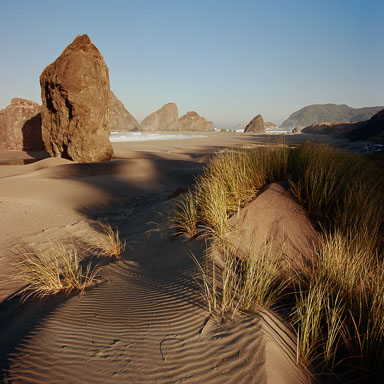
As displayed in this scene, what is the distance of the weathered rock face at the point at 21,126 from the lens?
14.7 m

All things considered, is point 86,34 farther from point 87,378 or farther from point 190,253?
point 87,378

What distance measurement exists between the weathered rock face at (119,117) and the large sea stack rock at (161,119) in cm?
703

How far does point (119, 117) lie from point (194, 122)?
23612 mm

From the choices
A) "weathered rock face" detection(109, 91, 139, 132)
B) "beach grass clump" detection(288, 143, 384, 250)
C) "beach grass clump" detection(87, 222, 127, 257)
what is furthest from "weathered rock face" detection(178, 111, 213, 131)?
"beach grass clump" detection(87, 222, 127, 257)

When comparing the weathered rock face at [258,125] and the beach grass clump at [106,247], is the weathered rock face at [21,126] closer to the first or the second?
the beach grass clump at [106,247]

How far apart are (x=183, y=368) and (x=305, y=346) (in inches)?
31.7

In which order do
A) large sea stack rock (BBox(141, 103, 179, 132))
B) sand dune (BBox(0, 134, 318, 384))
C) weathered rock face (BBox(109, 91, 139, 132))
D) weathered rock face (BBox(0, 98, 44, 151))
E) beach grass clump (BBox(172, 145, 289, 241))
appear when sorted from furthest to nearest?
large sea stack rock (BBox(141, 103, 179, 132)), weathered rock face (BBox(109, 91, 139, 132)), weathered rock face (BBox(0, 98, 44, 151)), beach grass clump (BBox(172, 145, 289, 241)), sand dune (BBox(0, 134, 318, 384))

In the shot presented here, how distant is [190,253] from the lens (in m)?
3.05

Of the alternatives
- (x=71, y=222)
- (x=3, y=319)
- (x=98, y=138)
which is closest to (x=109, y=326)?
(x=3, y=319)

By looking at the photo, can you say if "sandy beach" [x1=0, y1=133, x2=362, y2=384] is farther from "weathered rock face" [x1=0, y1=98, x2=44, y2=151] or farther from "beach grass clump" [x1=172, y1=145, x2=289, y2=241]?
"weathered rock face" [x1=0, y1=98, x2=44, y2=151]

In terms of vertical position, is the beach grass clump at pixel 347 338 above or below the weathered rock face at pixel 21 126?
below

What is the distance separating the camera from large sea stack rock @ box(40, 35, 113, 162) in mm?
9703

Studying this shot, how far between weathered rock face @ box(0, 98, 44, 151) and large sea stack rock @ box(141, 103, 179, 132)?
2570 inches

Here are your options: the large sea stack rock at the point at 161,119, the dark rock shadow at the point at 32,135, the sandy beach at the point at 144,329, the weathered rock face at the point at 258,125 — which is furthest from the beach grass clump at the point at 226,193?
the large sea stack rock at the point at 161,119
